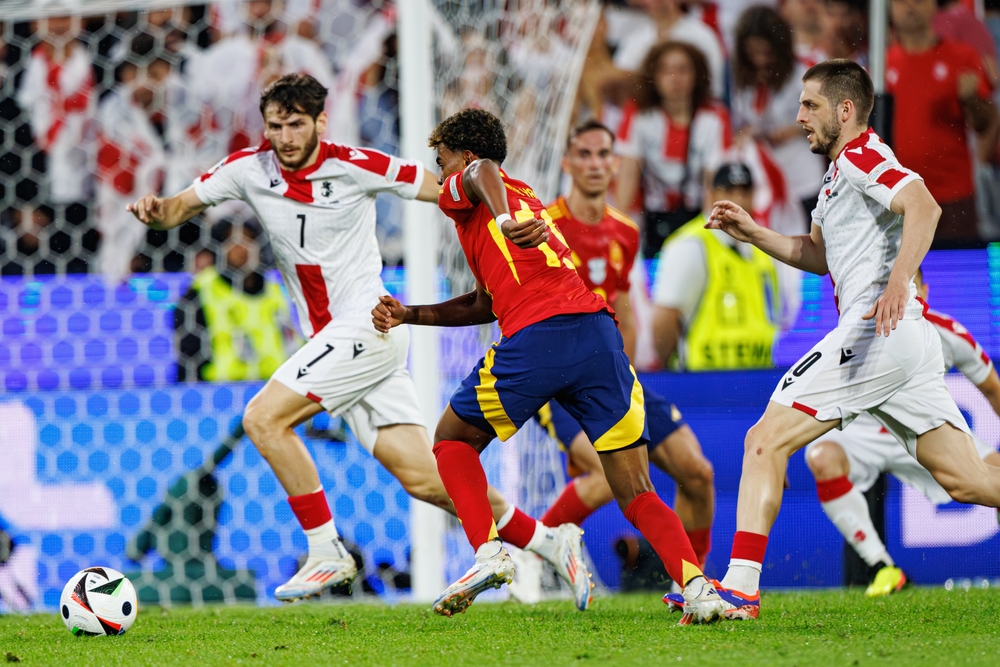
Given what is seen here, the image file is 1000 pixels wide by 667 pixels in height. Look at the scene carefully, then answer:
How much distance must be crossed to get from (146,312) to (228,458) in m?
1.20

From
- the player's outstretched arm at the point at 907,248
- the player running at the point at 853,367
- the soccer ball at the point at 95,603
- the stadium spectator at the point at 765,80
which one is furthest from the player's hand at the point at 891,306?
the stadium spectator at the point at 765,80

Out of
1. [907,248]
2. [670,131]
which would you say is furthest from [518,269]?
[670,131]

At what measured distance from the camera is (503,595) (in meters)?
6.38

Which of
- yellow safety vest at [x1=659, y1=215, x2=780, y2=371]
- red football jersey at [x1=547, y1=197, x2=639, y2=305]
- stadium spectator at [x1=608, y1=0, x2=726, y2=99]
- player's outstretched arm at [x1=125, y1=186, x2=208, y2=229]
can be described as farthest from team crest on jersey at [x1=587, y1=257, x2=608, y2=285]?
stadium spectator at [x1=608, y1=0, x2=726, y2=99]

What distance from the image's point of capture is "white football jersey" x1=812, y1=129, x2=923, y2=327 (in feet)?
12.7

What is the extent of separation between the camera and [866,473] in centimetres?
582

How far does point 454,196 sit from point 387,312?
516mm

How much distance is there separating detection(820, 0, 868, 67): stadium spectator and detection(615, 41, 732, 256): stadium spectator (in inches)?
34.7

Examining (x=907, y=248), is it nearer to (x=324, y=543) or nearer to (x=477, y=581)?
(x=477, y=581)

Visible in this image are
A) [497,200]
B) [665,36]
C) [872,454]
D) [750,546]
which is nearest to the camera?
[497,200]

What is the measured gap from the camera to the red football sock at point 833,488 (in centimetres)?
562

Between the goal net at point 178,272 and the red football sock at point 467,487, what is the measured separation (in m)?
2.04

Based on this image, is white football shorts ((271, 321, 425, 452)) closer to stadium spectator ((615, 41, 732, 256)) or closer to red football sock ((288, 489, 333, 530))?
red football sock ((288, 489, 333, 530))

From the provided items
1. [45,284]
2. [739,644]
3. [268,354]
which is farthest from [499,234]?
[45,284]
